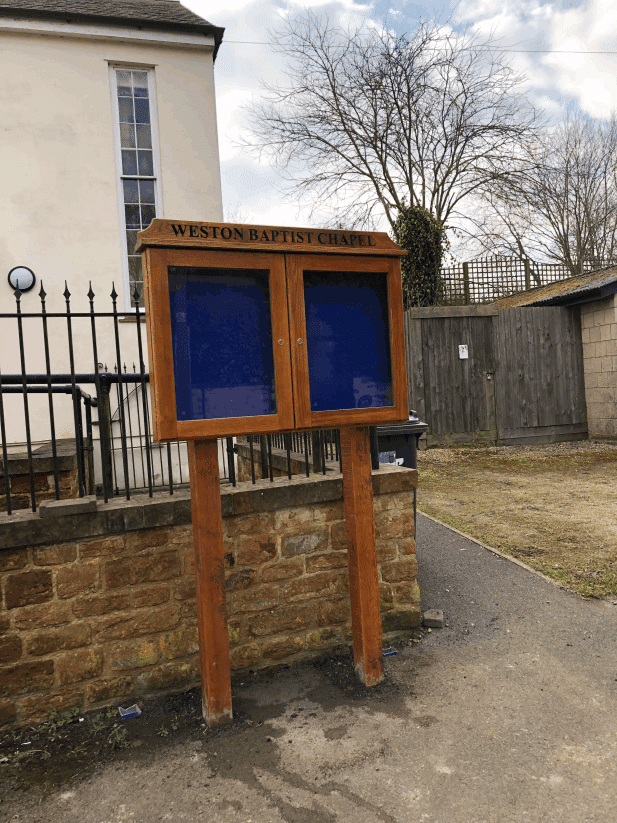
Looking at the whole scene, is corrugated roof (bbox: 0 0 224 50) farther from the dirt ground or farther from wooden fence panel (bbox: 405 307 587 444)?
the dirt ground

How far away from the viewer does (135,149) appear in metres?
8.14

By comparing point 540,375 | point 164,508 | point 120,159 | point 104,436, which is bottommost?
point 164,508

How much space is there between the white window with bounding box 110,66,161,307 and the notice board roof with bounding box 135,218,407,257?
5650 mm

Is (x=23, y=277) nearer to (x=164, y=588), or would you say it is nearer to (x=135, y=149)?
(x=135, y=149)

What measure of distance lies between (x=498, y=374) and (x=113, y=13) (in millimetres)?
8912

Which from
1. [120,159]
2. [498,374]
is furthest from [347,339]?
[498,374]

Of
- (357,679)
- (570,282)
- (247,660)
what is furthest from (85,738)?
(570,282)

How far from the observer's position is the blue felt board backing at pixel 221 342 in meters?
2.66

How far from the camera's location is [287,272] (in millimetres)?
2803

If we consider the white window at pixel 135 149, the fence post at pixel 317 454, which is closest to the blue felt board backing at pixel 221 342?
the fence post at pixel 317 454

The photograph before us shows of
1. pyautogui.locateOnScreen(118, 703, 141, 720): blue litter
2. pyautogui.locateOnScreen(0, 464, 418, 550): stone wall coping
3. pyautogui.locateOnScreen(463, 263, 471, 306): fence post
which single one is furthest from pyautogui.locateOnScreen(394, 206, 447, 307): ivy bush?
pyautogui.locateOnScreen(118, 703, 141, 720): blue litter

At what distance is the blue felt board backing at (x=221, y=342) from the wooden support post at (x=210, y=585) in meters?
0.24

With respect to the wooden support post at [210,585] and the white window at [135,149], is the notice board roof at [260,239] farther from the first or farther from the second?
the white window at [135,149]

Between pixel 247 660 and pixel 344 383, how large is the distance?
1.65m
